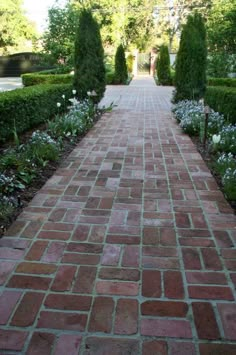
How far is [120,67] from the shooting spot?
59.8 ft

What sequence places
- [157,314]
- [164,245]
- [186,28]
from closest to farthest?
[157,314], [164,245], [186,28]

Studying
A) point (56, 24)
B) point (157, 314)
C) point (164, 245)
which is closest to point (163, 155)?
point (164, 245)

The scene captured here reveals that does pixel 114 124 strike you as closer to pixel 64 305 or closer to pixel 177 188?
pixel 177 188

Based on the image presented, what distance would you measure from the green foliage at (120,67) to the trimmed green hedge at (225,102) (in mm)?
11674

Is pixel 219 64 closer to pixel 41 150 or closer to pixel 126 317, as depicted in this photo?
pixel 41 150

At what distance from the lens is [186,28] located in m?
8.16

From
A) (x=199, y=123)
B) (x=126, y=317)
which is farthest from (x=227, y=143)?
(x=126, y=317)

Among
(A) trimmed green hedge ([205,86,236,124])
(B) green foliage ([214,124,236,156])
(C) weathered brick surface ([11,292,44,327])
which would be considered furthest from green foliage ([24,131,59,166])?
(A) trimmed green hedge ([205,86,236,124])

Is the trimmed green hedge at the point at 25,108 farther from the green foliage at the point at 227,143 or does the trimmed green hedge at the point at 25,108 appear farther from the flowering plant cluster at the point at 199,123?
the green foliage at the point at 227,143

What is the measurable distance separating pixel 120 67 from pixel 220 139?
48.6 feet

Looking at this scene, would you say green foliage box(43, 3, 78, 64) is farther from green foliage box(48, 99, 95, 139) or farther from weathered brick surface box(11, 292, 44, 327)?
weathered brick surface box(11, 292, 44, 327)

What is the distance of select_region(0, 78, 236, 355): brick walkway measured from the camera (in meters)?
1.57

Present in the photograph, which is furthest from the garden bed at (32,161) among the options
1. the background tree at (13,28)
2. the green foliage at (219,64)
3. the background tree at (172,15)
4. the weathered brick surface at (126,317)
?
the background tree at (172,15)

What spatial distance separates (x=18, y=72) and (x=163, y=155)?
25521 mm
